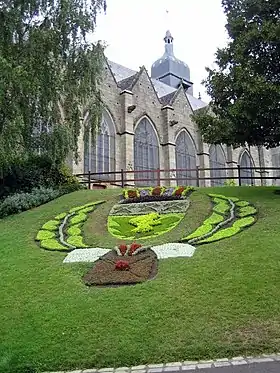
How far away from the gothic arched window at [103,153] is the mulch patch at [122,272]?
2094 cm

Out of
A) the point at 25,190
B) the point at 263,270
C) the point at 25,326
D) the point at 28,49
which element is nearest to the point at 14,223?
the point at 25,190

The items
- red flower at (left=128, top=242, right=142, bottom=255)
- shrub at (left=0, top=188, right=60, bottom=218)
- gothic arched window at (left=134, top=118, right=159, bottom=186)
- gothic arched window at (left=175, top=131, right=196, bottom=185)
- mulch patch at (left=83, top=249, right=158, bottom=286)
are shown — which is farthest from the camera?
gothic arched window at (left=175, top=131, right=196, bottom=185)

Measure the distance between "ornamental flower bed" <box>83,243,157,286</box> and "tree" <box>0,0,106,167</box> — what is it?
209 inches

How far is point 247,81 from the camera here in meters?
16.9

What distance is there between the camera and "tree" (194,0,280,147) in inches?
654

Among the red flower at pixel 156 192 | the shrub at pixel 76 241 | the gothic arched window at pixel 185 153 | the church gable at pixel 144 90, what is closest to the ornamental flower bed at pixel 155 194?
the red flower at pixel 156 192

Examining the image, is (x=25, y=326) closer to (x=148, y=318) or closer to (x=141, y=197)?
(x=148, y=318)

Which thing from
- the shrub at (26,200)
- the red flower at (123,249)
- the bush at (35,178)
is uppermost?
the bush at (35,178)

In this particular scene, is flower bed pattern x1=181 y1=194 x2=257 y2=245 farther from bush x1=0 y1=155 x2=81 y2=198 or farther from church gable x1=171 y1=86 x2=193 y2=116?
church gable x1=171 y1=86 x2=193 y2=116

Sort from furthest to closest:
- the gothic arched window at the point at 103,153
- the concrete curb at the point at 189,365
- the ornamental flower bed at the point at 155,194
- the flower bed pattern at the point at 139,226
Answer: the gothic arched window at the point at 103,153 → the ornamental flower bed at the point at 155,194 → the flower bed pattern at the point at 139,226 → the concrete curb at the point at 189,365

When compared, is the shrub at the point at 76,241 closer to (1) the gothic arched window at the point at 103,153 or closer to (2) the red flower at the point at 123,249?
(2) the red flower at the point at 123,249

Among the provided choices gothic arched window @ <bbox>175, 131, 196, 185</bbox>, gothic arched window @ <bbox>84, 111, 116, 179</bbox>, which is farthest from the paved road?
gothic arched window @ <bbox>175, 131, 196, 185</bbox>

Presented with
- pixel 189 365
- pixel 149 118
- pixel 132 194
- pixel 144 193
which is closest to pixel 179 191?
pixel 144 193

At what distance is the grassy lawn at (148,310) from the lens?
292 inches
